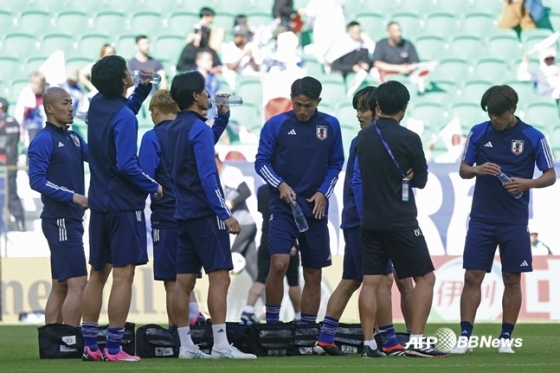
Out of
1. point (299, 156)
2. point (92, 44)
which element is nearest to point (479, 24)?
point (92, 44)

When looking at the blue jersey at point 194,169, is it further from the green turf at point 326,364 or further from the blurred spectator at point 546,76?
the blurred spectator at point 546,76

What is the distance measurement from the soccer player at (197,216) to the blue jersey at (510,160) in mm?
2397

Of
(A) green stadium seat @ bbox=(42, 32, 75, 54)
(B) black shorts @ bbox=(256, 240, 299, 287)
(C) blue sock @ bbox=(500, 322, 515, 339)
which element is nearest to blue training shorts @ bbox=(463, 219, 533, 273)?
(C) blue sock @ bbox=(500, 322, 515, 339)

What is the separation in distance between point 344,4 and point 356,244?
1157cm

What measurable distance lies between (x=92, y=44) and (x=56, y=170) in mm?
10826

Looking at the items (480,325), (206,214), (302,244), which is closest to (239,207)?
(480,325)

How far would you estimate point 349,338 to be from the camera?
10.4 m

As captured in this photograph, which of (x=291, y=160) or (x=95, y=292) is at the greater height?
(x=291, y=160)

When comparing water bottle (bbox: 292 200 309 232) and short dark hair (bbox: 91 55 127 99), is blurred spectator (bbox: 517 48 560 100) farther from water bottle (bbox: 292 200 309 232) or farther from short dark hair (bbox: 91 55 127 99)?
short dark hair (bbox: 91 55 127 99)

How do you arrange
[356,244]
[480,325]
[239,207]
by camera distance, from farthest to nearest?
[239,207]
[480,325]
[356,244]

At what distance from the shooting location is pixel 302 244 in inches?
416

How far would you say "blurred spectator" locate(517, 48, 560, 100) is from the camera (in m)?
20.4

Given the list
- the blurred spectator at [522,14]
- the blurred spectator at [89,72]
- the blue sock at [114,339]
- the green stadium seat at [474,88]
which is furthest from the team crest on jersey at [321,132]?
the blurred spectator at [522,14]

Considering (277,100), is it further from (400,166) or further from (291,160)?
(400,166)
